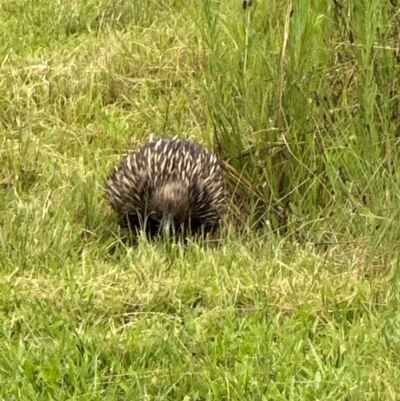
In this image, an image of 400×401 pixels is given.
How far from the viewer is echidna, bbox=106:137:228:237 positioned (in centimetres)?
547

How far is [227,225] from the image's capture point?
5363mm

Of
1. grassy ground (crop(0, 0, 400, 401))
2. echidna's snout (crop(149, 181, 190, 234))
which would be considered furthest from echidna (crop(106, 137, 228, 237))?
grassy ground (crop(0, 0, 400, 401))

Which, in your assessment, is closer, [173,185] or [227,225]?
[227,225]

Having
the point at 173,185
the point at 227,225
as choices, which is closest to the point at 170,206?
the point at 173,185

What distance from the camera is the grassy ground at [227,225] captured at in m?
3.58

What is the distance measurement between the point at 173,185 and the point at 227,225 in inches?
14.8

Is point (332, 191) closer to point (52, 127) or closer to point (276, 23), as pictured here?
point (276, 23)

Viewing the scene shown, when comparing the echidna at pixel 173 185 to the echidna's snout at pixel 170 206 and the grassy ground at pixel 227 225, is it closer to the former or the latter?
the echidna's snout at pixel 170 206

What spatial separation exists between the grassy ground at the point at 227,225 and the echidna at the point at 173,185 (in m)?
0.14

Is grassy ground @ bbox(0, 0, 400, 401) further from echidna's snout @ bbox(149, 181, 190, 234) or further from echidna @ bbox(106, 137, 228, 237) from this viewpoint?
echidna's snout @ bbox(149, 181, 190, 234)

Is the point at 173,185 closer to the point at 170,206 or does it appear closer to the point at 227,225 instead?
the point at 170,206

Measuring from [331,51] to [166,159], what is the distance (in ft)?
3.50

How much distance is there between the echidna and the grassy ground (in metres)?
Result: 0.14

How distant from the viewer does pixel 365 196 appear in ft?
16.0
